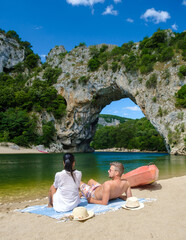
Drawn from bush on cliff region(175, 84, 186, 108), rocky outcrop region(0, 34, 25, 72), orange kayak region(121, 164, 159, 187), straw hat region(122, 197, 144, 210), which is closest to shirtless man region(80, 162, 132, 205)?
straw hat region(122, 197, 144, 210)

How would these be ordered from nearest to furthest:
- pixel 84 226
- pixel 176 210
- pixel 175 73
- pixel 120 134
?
pixel 84 226
pixel 176 210
pixel 175 73
pixel 120 134

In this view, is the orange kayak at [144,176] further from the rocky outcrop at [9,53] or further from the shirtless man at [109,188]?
the rocky outcrop at [9,53]

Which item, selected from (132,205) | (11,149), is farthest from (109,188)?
(11,149)

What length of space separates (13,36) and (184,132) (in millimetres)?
52103

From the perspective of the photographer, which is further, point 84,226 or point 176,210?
point 176,210

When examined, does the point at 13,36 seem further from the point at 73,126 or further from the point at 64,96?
the point at 73,126

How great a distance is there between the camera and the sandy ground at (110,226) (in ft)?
7.72

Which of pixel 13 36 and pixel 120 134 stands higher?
pixel 13 36

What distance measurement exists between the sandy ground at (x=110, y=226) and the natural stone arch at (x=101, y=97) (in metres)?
23.1

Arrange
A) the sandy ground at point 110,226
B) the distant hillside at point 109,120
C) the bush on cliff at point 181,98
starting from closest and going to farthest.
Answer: the sandy ground at point 110,226 → the bush on cliff at point 181,98 → the distant hillside at point 109,120

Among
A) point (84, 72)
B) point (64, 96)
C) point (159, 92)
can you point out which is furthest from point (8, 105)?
point (159, 92)

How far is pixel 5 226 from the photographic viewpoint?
2854 mm

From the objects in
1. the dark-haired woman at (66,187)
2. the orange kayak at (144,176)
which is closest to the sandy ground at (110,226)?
the dark-haired woman at (66,187)

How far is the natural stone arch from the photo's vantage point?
84.5 feet
